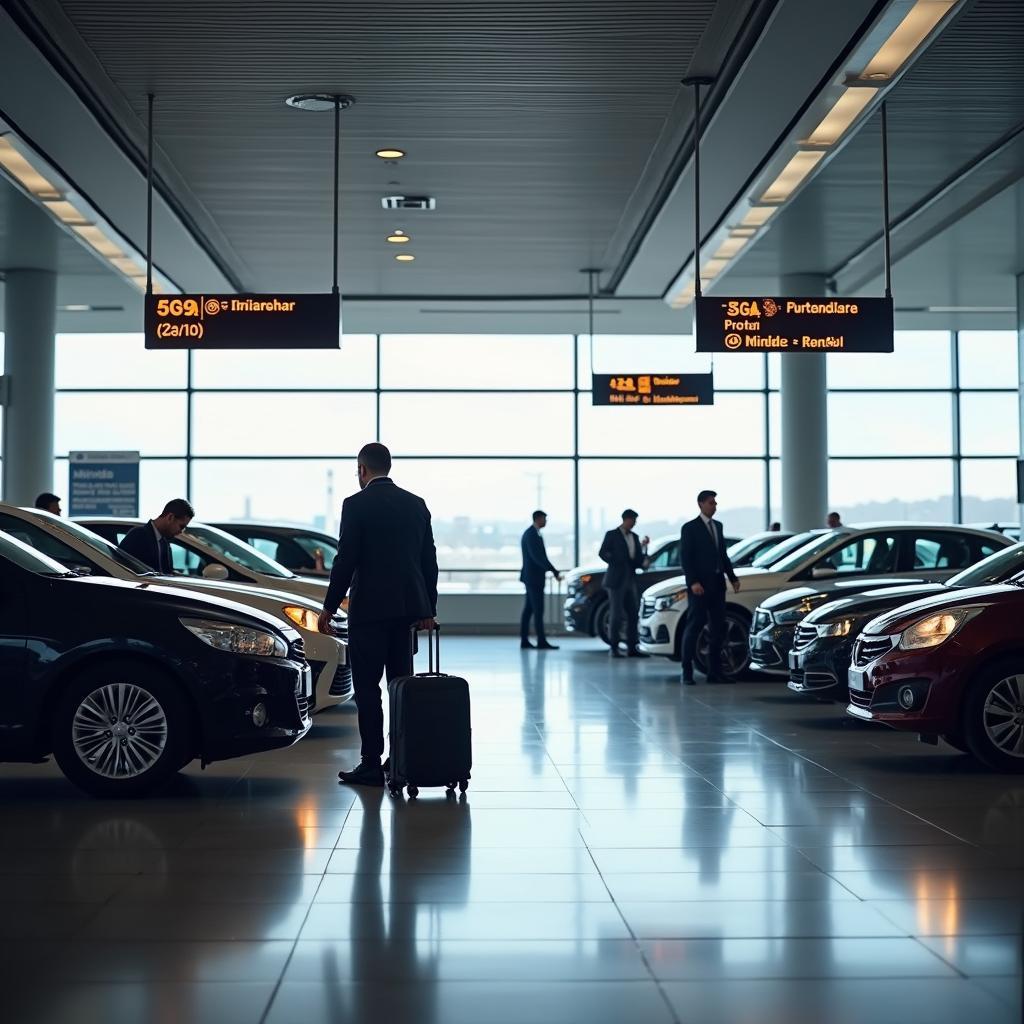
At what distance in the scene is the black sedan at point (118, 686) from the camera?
25.0 ft

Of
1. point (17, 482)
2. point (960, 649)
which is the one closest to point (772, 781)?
point (960, 649)

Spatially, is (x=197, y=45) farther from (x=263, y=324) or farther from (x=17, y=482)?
(x=17, y=482)

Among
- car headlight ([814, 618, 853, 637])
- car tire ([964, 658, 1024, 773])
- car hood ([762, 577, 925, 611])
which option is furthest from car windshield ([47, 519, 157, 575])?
car hood ([762, 577, 925, 611])

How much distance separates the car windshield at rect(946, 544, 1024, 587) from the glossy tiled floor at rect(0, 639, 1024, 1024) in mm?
1369

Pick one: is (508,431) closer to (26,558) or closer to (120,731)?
(26,558)

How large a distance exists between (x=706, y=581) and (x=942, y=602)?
5404 mm

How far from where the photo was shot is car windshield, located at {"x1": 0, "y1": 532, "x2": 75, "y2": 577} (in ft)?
26.2

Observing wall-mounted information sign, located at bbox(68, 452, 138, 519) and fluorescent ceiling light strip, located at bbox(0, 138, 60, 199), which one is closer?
fluorescent ceiling light strip, located at bbox(0, 138, 60, 199)

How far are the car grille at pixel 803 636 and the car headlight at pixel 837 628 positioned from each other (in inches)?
3.4

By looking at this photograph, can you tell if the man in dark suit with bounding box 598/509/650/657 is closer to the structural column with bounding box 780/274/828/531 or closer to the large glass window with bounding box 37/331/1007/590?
the structural column with bounding box 780/274/828/531

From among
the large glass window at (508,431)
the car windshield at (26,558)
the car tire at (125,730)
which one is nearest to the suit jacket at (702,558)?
the car windshield at (26,558)

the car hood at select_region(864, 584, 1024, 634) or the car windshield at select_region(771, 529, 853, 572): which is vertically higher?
the car windshield at select_region(771, 529, 853, 572)

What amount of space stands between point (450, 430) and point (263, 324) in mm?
12827

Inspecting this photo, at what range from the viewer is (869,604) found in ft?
37.6
